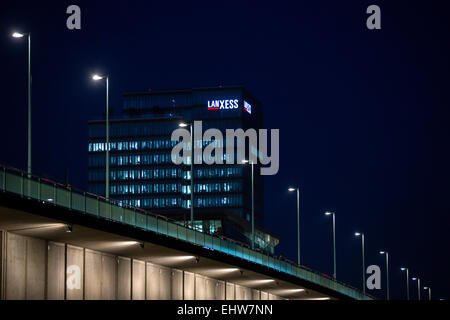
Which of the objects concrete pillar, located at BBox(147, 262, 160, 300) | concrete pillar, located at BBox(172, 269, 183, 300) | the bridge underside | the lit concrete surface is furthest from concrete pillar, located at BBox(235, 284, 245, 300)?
concrete pillar, located at BBox(147, 262, 160, 300)

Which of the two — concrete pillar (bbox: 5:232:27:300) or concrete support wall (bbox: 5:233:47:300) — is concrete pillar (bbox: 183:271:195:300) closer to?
concrete support wall (bbox: 5:233:47:300)

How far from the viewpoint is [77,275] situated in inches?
2254

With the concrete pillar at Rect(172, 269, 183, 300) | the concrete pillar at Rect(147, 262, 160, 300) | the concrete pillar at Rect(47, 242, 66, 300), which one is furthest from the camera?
the concrete pillar at Rect(172, 269, 183, 300)

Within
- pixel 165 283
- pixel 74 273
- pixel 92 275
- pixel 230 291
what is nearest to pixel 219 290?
pixel 230 291

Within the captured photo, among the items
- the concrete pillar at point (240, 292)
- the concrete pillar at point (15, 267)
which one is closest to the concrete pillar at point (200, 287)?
the concrete pillar at point (240, 292)

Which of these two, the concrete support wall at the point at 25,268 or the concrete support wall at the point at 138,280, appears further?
the concrete support wall at the point at 138,280

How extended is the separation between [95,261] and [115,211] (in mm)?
3505

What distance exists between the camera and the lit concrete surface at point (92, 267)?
50750 millimetres

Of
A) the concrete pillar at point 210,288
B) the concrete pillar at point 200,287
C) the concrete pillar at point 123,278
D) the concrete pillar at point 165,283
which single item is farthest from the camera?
the concrete pillar at point 210,288

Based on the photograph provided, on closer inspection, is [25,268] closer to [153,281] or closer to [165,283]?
[153,281]

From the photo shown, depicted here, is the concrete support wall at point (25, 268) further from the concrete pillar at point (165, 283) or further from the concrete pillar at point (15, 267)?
the concrete pillar at point (165, 283)

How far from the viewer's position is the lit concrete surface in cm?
5075

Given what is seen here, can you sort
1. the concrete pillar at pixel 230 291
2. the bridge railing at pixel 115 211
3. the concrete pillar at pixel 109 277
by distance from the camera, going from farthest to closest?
1. the concrete pillar at pixel 230 291
2. the concrete pillar at pixel 109 277
3. the bridge railing at pixel 115 211
